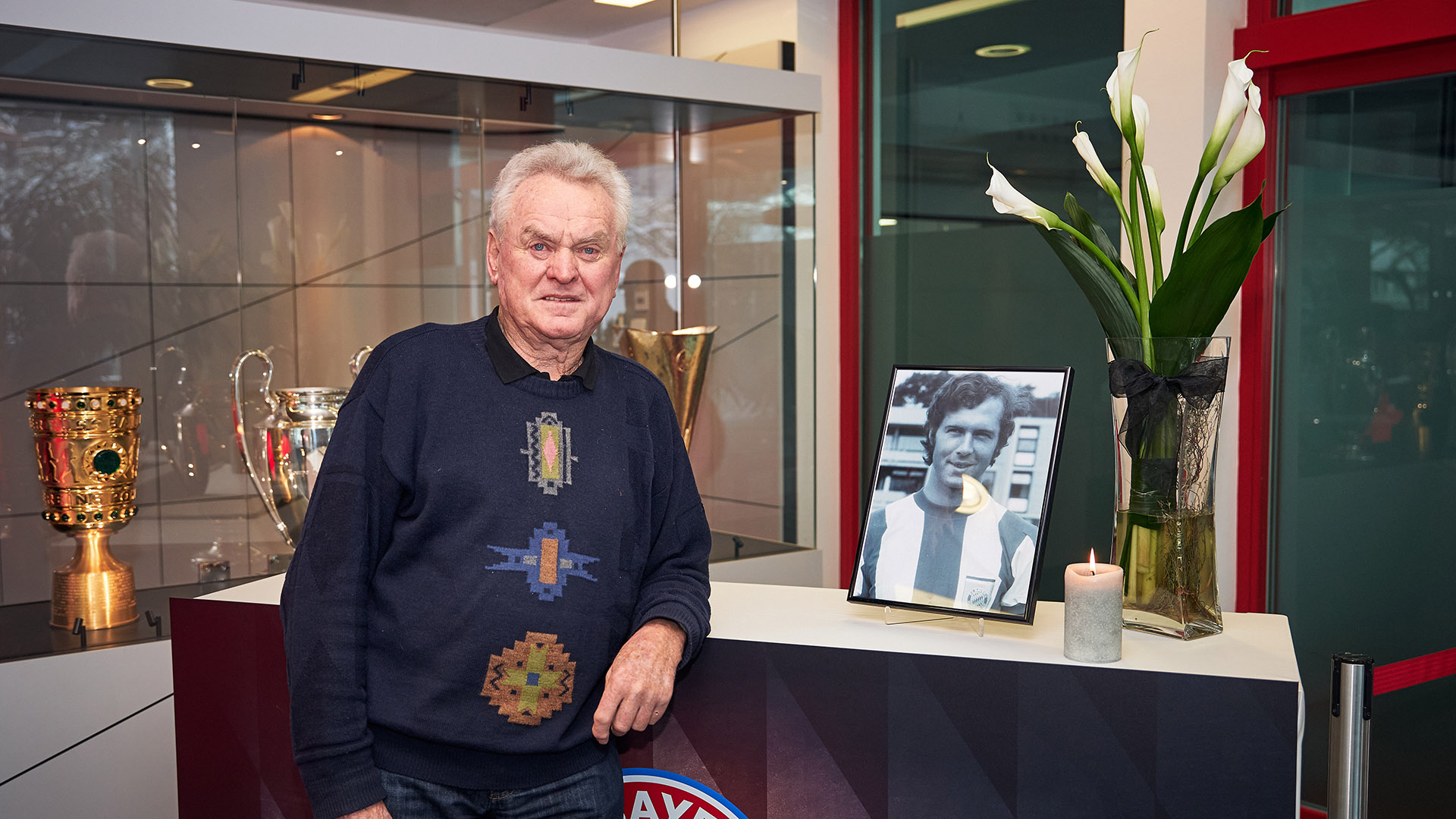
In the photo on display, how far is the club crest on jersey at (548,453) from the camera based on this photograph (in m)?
1.38

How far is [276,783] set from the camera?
1.72 metres

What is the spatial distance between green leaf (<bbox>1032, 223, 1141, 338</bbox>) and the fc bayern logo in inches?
34.4

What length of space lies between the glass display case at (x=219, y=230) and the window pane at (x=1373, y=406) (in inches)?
68.9

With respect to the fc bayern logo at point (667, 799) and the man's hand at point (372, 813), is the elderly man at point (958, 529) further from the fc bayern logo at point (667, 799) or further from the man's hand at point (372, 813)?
the man's hand at point (372, 813)

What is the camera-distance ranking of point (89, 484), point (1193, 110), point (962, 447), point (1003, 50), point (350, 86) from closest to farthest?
point (962, 447)
point (89, 484)
point (1193, 110)
point (350, 86)
point (1003, 50)

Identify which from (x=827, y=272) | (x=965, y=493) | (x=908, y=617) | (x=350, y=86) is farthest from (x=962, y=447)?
(x=827, y=272)

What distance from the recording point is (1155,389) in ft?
4.95

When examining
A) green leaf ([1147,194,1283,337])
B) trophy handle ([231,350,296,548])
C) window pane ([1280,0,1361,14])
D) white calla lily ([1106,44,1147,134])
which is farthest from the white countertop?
window pane ([1280,0,1361,14])

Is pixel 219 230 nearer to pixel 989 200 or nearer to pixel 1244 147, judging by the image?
pixel 989 200

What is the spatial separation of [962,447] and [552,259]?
616mm

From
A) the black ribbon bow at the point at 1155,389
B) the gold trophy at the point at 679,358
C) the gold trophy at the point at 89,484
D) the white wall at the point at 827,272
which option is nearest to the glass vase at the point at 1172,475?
the black ribbon bow at the point at 1155,389

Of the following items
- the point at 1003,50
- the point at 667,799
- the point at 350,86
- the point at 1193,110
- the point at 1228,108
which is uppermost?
the point at 1003,50

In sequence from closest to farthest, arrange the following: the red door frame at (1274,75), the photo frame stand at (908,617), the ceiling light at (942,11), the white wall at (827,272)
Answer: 1. the photo frame stand at (908,617)
2. the red door frame at (1274,75)
3. the ceiling light at (942,11)
4. the white wall at (827,272)

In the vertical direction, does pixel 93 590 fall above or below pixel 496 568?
A: below
